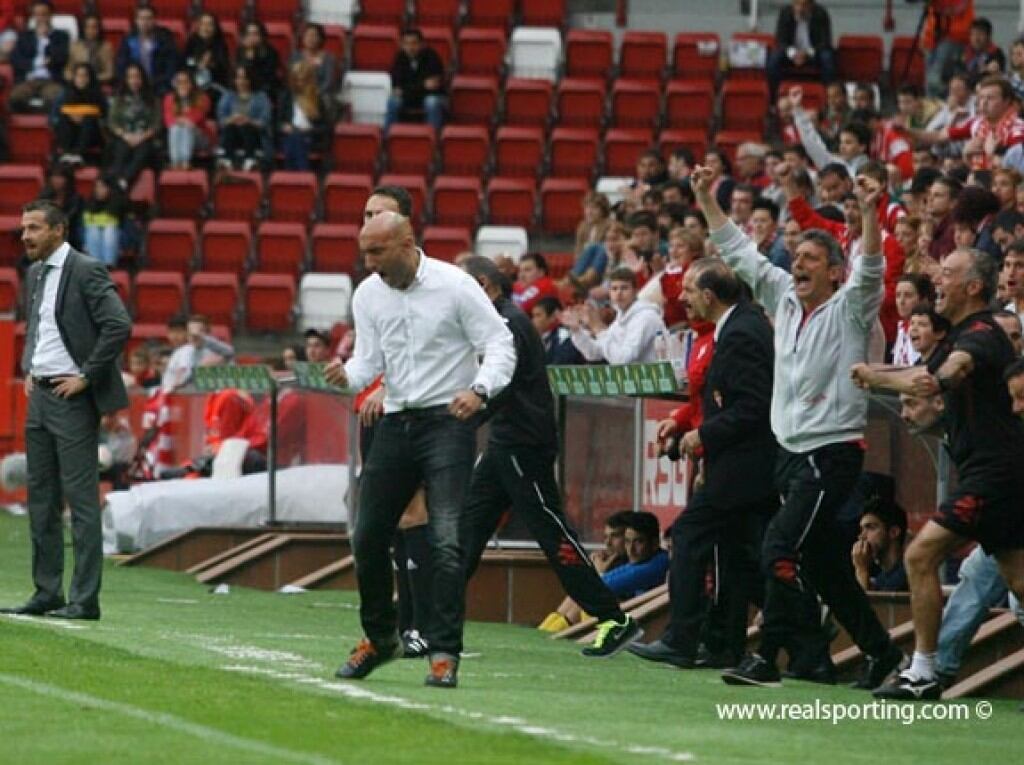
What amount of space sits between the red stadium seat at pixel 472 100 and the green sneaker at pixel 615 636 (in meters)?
17.6

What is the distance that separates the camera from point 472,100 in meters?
29.8

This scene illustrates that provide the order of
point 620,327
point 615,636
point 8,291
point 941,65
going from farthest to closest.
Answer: point 8,291
point 941,65
point 620,327
point 615,636

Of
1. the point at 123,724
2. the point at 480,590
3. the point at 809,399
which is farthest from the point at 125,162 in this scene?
the point at 123,724

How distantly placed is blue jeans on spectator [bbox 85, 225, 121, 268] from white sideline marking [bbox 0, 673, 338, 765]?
1737 centimetres

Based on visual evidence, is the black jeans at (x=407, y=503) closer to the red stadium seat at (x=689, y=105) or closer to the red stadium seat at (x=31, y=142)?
the red stadium seat at (x=689, y=105)

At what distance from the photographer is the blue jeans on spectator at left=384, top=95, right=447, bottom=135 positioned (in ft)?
96.4

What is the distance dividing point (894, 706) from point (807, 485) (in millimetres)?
1147

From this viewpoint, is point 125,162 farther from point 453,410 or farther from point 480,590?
point 453,410

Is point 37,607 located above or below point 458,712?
below

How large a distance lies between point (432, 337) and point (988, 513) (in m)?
2.34

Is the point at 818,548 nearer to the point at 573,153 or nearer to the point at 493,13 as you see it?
the point at 573,153

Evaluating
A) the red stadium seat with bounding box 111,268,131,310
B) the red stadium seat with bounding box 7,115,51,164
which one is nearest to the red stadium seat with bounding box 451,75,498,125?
the red stadium seat with bounding box 7,115,51,164

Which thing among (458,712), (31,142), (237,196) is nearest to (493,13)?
(237,196)

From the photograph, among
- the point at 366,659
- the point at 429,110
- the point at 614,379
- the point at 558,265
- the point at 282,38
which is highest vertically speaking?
the point at 282,38
